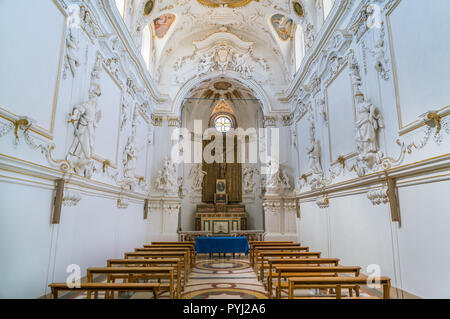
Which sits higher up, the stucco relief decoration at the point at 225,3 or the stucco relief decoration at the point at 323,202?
the stucco relief decoration at the point at 225,3

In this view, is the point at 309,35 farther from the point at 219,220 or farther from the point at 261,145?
the point at 219,220

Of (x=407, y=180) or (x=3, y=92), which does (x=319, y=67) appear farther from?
(x=3, y=92)

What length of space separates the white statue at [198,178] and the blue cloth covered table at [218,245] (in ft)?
A: 26.0

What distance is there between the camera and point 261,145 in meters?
13.7

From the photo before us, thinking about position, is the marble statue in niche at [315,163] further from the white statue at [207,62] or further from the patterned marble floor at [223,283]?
the white statue at [207,62]

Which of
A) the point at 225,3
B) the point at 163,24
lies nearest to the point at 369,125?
the point at 225,3

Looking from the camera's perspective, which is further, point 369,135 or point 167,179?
point 167,179

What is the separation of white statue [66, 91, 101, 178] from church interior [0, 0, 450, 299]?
0.15ft

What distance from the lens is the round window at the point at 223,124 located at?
19.1 m

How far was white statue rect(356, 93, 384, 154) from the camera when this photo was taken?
5.84 metres

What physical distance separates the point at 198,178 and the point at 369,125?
12.6 metres

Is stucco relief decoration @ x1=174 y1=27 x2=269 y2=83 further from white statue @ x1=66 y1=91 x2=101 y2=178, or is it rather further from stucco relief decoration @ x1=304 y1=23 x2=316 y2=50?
white statue @ x1=66 y1=91 x2=101 y2=178

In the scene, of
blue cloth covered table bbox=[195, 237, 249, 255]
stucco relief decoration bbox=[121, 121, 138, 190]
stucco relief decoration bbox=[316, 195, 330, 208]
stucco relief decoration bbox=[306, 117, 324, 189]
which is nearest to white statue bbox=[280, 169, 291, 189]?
stucco relief decoration bbox=[306, 117, 324, 189]

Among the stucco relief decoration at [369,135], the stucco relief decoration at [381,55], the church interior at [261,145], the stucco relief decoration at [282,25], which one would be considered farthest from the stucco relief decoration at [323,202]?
the stucco relief decoration at [282,25]
